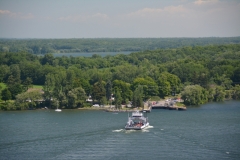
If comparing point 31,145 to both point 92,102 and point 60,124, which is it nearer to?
Result: point 60,124

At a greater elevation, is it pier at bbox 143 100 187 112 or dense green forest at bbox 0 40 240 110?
dense green forest at bbox 0 40 240 110

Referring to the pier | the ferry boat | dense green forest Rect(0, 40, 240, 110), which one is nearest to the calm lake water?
the ferry boat

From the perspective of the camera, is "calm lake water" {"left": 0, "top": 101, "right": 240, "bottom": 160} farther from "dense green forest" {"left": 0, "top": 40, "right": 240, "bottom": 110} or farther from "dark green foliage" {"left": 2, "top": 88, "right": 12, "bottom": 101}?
"dark green foliage" {"left": 2, "top": 88, "right": 12, "bottom": 101}

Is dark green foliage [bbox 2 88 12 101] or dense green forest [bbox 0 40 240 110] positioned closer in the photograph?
dense green forest [bbox 0 40 240 110]

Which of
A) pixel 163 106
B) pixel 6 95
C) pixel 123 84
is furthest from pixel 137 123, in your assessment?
pixel 6 95

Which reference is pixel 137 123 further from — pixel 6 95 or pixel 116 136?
pixel 6 95

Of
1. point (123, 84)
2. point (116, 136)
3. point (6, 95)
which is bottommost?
point (116, 136)

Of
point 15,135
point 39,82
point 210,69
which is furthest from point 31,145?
point 210,69

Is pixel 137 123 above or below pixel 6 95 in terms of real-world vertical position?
below

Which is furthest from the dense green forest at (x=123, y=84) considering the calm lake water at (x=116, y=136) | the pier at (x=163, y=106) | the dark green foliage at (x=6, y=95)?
the calm lake water at (x=116, y=136)
